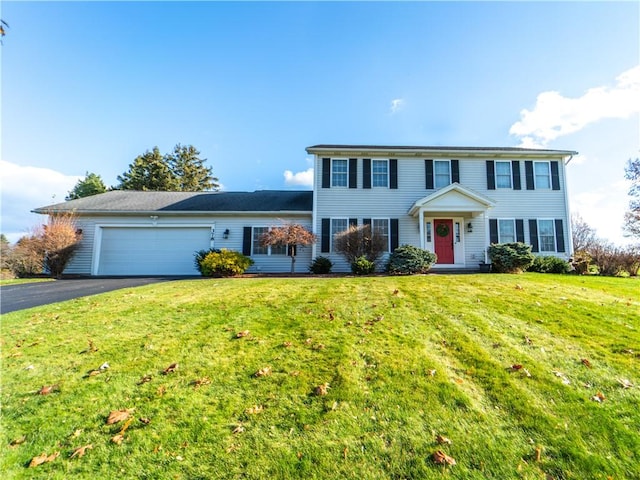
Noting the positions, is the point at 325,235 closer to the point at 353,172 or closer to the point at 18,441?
the point at 353,172

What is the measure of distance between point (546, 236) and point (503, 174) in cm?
352

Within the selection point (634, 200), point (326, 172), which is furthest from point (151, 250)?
point (634, 200)

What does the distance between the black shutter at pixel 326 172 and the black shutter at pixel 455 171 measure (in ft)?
19.6

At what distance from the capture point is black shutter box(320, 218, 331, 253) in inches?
514

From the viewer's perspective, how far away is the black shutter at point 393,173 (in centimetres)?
1348

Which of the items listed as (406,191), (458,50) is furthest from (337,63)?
(406,191)

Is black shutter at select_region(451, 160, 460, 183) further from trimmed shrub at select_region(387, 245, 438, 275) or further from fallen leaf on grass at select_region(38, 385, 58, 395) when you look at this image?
fallen leaf on grass at select_region(38, 385, 58, 395)

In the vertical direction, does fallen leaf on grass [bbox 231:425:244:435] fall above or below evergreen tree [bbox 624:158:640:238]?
below

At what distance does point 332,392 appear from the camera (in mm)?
2918

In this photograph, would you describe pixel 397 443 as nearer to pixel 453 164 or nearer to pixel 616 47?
pixel 616 47

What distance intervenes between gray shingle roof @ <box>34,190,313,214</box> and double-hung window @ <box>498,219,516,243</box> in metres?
8.99

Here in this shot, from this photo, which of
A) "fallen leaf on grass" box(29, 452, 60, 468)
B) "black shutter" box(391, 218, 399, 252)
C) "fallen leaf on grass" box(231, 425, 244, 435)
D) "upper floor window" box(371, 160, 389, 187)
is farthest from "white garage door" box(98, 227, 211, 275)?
"fallen leaf on grass" box(231, 425, 244, 435)

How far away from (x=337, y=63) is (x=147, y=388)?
13.1 m

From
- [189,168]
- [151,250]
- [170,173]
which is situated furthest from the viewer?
[189,168]
